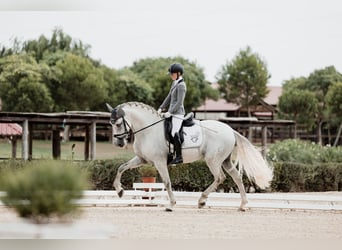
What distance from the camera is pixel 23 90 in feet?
131

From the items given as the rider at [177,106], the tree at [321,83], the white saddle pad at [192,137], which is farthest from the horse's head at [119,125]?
the tree at [321,83]

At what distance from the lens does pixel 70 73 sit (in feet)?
138

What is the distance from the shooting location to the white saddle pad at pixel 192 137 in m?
9.32

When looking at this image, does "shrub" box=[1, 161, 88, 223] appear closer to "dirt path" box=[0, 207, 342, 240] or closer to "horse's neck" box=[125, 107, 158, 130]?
"dirt path" box=[0, 207, 342, 240]

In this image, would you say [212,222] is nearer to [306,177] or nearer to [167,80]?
[306,177]

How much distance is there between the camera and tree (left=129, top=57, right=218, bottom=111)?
4644 cm

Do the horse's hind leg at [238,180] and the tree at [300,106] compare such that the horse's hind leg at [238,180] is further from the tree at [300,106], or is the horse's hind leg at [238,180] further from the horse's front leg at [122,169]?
the tree at [300,106]

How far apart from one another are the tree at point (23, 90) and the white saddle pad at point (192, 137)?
102 feet

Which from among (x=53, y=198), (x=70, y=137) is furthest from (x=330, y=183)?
(x=70, y=137)

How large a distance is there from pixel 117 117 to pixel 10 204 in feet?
11.2

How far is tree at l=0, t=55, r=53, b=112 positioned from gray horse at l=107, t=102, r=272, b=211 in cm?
3086

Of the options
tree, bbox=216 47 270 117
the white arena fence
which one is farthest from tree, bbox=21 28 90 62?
the white arena fence

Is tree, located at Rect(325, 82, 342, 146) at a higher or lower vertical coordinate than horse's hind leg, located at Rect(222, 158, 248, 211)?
higher

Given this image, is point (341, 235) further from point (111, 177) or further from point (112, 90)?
point (112, 90)
